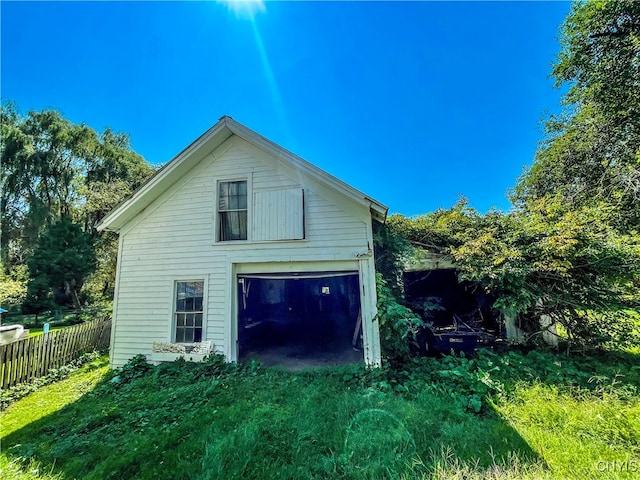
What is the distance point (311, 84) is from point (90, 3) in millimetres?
6683

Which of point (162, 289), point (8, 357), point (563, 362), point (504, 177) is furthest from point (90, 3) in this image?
point (504, 177)

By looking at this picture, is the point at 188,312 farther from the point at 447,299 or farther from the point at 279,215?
Answer: the point at 447,299

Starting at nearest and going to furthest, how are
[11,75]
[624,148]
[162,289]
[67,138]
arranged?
[162,289]
[624,148]
[11,75]
[67,138]

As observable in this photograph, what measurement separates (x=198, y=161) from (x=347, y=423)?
727 cm

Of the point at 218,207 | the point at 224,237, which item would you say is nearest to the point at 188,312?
the point at 224,237

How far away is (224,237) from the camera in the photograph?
7355 mm

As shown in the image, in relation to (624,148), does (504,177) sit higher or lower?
higher

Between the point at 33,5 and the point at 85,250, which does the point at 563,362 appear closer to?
the point at 33,5

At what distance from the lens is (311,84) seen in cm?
1064

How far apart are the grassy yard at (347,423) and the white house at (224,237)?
1.29m

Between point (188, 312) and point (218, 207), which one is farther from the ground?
point (218, 207)

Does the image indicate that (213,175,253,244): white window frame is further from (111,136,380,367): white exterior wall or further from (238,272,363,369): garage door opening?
(238,272,363,369): garage door opening

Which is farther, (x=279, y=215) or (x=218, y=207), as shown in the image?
(x=218, y=207)

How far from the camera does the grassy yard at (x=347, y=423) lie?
126 inches
